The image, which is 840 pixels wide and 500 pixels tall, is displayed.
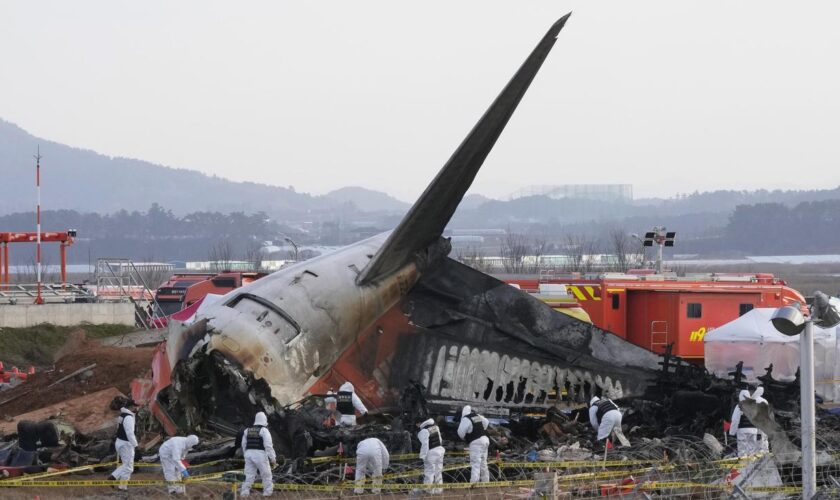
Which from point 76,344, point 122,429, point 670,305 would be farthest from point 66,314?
point 122,429

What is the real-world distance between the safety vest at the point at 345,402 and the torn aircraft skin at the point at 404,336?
25.9 inches

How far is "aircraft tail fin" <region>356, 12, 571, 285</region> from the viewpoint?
21.9 metres

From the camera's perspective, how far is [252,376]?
1909cm

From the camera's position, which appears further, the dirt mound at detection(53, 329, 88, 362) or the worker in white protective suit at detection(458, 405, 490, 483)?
the dirt mound at detection(53, 329, 88, 362)

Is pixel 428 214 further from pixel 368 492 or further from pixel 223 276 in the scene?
pixel 223 276

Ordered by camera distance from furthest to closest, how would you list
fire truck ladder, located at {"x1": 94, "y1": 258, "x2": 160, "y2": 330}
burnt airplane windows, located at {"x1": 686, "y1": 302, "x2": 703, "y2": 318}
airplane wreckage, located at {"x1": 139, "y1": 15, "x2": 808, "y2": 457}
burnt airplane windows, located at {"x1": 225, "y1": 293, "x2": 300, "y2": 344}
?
1. fire truck ladder, located at {"x1": 94, "y1": 258, "x2": 160, "y2": 330}
2. burnt airplane windows, located at {"x1": 686, "y1": 302, "x2": 703, "y2": 318}
3. burnt airplane windows, located at {"x1": 225, "y1": 293, "x2": 300, "y2": 344}
4. airplane wreckage, located at {"x1": 139, "y1": 15, "x2": 808, "y2": 457}

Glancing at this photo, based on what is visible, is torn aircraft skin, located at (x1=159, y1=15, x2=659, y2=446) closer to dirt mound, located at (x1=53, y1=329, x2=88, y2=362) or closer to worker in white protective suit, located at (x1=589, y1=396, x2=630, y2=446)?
worker in white protective suit, located at (x1=589, y1=396, x2=630, y2=446)

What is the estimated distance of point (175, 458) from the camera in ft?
57.8

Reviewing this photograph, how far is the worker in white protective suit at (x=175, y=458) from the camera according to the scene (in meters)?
17.5

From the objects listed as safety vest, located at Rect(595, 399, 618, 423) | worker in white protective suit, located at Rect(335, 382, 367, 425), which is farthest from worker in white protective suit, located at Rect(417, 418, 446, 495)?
Result: safety vest, located at Rect(595, 399, 618, 423)

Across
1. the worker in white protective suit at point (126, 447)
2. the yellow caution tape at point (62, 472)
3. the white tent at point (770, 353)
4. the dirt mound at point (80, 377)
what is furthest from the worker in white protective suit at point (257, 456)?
the white tent at point (770, 353)

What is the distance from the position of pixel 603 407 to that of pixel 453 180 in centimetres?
541

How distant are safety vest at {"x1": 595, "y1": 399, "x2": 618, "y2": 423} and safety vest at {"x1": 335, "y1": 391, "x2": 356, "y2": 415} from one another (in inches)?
175

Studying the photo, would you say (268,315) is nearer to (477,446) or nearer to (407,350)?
(407,350)
